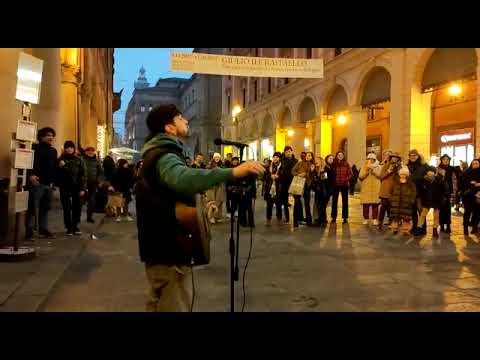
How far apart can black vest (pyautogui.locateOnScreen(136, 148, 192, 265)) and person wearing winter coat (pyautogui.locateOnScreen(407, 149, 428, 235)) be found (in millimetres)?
8905

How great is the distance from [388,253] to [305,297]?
3441mm

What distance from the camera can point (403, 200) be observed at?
423 inches

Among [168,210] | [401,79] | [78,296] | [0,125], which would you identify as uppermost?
[401,79]

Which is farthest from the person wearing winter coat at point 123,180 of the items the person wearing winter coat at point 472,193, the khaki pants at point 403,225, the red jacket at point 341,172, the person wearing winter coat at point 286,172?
the person wearing winter coat at point 472,193

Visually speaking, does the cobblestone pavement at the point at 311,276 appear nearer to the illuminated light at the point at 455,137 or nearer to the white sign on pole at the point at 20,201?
the white sign on pole at the point at 20,201

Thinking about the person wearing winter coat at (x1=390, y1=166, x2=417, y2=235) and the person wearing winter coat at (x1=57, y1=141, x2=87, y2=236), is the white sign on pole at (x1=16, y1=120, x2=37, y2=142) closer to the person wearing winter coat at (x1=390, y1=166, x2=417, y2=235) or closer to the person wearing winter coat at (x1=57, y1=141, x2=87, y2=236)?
the person wearing winter coat at (x1=57, y1=141, x2=87, y2=236)

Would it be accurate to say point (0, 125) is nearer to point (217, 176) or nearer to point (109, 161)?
point (217, 176)

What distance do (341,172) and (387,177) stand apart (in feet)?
5.37

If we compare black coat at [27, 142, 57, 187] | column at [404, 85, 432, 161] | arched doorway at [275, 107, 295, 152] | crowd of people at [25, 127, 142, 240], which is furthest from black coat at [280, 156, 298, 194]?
arched doorway at [275, 107, 295, 152]

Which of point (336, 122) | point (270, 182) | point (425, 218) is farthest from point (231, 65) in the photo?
point (336, 122)

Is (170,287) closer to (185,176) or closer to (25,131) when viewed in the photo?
(185,176)

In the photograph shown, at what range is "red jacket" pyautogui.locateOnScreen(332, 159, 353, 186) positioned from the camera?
12.8 metres

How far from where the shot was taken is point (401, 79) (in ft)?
64.1
